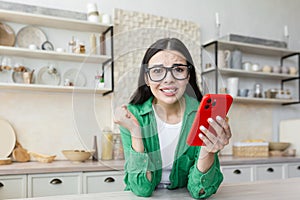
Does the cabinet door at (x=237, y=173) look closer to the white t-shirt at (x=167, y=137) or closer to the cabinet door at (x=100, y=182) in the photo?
the cabinet door at (x=100, y=182)

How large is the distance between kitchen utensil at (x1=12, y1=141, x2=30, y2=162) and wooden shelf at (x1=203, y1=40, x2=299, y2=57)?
5.83 ft

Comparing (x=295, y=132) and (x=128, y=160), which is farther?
(x=295, y=132)

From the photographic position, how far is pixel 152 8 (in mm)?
3129

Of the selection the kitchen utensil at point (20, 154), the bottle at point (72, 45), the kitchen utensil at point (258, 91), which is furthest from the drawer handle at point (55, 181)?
the kitchen utensil at point (258, 91)

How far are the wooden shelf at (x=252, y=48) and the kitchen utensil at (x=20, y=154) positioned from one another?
1.78 meters

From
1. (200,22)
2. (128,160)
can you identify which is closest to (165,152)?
(128,160)

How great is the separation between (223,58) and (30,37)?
1.64 meters

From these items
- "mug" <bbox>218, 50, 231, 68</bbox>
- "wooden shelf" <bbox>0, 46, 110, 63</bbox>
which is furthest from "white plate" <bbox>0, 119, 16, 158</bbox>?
"mug" <bbox>218, 50, 231, 68</bbox>

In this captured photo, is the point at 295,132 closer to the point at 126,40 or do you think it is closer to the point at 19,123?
the point at 19,123

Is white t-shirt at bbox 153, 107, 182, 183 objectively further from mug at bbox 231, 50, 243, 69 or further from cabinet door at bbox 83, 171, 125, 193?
mug at bbox 231, 50, 243, 69

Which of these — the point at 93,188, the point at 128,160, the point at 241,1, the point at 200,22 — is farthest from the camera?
the point at 241,1

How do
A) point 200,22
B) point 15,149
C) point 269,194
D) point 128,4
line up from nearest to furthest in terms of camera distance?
point 269,194, point 15,149, point 128,4, point 200,22

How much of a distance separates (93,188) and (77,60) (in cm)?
102

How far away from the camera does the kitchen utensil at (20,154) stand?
2.50m
